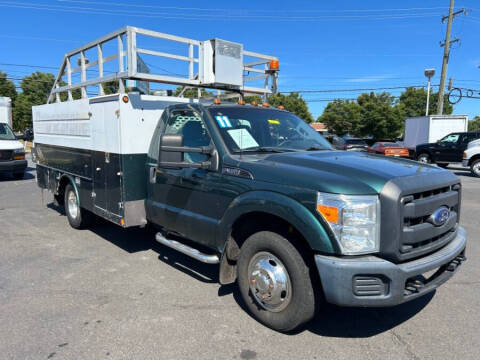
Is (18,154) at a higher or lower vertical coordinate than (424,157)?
higher

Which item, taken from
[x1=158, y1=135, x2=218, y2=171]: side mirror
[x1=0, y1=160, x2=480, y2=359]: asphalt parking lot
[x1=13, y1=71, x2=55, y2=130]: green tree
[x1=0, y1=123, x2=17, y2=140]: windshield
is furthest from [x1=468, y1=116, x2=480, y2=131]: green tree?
[x1=158, y1=135, x2=218, y2=171]: side mirror

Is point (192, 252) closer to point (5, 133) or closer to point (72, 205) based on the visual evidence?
point (72, 205)

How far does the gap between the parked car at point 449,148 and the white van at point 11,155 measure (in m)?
17.9

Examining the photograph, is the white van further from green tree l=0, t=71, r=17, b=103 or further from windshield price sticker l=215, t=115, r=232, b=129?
green tree l=0, t=71, r=17, b=103

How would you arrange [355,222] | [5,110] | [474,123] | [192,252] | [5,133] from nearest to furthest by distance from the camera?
1. [355,222]
2. [192,252]
3. [5,133]
4. [5,110]
5. [474,123]

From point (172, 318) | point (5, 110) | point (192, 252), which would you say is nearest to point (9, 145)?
point (5, 110)

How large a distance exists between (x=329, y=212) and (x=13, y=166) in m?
12.7

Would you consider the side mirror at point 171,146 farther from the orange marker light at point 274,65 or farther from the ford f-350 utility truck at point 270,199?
the orange marker light at point 274,65

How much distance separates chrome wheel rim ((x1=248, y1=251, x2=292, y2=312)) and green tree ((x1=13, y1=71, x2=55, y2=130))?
1727 inches

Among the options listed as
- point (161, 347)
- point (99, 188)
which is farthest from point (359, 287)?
point (99, 188)

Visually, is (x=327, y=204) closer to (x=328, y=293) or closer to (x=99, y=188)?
(x=328, y=293)

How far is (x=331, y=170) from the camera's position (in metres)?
2.96

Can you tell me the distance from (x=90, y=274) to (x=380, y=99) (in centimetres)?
4356

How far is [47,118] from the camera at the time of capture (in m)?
6.78
